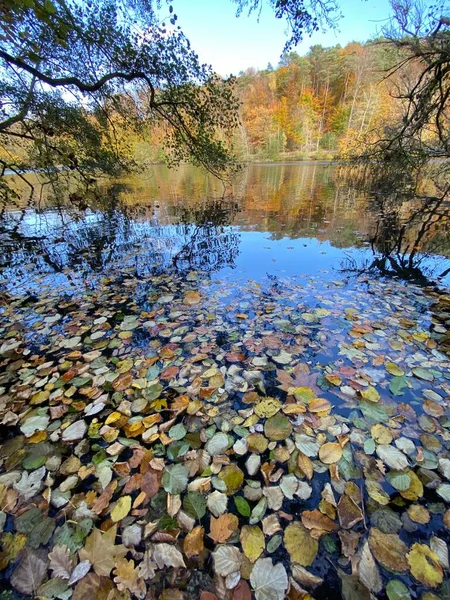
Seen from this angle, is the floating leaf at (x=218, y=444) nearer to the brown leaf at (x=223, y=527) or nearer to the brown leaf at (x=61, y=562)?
the brown leaf at (x=223, y=527)

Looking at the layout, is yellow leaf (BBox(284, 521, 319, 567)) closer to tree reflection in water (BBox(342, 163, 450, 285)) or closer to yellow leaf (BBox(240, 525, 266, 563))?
yellow leaf (BBox(240, 525, 266, 563))

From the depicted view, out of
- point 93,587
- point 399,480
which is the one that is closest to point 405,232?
point 399,480

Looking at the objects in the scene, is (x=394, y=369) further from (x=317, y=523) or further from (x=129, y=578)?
(x=129, y=578)

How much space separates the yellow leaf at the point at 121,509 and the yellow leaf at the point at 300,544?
81 cm

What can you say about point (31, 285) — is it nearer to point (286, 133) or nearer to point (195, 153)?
point (195, 153)

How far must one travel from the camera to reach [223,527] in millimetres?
1272

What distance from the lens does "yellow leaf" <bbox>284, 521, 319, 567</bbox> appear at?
3.76ft

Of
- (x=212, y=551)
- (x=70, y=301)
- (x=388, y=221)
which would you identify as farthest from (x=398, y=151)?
(x=212, y=551)

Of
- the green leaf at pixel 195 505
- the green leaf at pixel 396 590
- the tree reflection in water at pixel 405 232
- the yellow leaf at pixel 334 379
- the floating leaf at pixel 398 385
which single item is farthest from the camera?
the tree reflection in water at pixel 405 232

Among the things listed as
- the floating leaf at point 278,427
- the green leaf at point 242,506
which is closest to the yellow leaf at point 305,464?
the floating leaf at point 278,427

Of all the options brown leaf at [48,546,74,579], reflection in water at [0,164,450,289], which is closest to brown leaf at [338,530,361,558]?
brown leaf at [48,546,74,579]

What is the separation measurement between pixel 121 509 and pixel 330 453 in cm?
121

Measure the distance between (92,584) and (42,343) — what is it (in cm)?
232

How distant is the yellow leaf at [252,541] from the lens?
3.82ft
